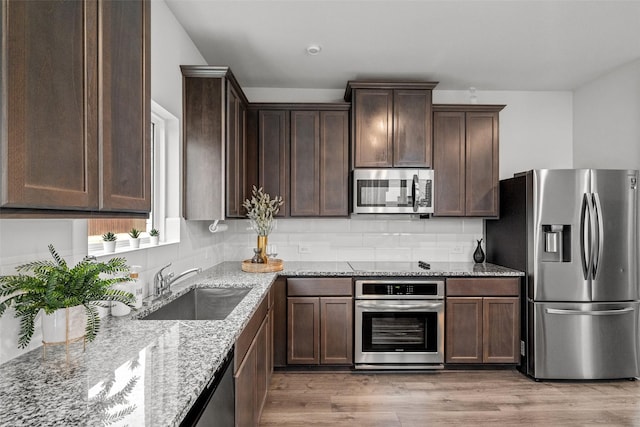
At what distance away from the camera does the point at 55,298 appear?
3.83ft

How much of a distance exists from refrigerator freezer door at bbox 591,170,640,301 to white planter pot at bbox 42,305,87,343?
11.6ft

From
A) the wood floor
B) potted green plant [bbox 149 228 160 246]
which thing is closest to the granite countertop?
potted green plant [bbox 149 228 160 246]

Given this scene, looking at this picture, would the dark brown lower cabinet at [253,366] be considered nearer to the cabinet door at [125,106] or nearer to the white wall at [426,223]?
the cabinet door at [125,106]

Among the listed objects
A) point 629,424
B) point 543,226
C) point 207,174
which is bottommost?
point 629,424

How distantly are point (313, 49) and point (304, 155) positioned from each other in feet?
3.22

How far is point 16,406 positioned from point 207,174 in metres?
2.05

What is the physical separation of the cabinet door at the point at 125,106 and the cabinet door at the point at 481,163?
3.10m

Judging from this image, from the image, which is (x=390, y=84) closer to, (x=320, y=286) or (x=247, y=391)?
(x=320, y=286)

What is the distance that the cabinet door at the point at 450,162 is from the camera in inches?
147

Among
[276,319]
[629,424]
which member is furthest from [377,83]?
[629,424]

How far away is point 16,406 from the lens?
933mm

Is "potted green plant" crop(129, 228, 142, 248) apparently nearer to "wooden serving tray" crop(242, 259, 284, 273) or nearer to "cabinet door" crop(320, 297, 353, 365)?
"wooden serving tray" crop(242, 259, 284, 273)

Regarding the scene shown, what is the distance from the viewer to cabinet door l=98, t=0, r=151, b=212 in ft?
3.69

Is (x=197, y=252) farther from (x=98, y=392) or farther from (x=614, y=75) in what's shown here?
(x=614, y=75)
